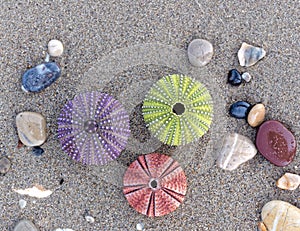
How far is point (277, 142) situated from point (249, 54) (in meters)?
0.98

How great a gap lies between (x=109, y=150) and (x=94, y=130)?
11.4 inches

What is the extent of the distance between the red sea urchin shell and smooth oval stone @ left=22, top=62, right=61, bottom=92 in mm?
1267

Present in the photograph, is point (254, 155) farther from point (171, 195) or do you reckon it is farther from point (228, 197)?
point (171, 195)

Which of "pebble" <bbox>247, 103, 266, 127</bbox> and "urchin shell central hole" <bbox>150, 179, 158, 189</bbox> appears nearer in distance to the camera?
"urchin shell central hole" <bbox>150, 179, 158, 189</bbox>

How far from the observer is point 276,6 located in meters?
4.35

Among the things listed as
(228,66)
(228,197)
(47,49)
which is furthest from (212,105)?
(47,49)

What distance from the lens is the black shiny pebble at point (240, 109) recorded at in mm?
4276

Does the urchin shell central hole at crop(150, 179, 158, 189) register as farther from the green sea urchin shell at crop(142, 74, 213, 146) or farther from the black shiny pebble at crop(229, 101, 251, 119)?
the black shiny pebble at crop(229, 101, 251, 119)

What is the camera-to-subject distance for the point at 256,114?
4.25m

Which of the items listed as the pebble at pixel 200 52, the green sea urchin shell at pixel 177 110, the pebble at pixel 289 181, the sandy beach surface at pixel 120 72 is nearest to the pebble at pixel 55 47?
the sandy beach surface at pixel 120 72

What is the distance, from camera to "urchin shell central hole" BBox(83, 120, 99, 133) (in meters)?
3.71

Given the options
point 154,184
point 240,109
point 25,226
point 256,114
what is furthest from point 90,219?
point 256,114

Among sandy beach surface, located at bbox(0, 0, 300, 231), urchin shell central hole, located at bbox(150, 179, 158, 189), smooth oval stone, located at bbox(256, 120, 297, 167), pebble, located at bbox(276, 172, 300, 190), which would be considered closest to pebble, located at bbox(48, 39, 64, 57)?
sandy beach surface, located at bbox(0, 0, 300, 231)

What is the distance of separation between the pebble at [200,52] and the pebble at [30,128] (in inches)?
68.5
